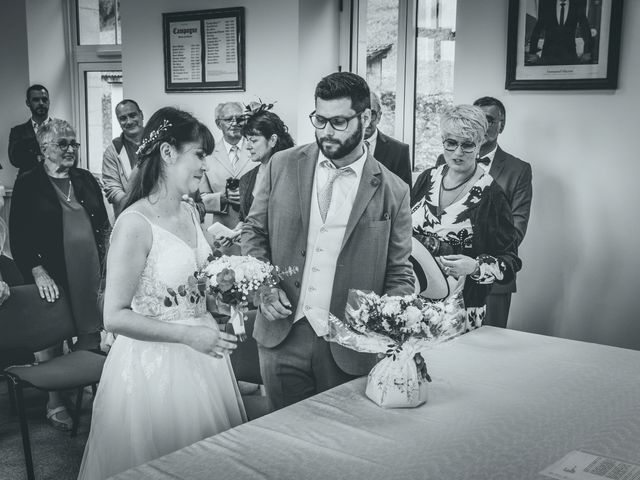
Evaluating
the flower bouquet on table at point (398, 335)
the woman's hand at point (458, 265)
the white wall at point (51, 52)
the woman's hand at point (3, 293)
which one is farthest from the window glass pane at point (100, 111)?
the flower bouquet on table at point (398, 335)

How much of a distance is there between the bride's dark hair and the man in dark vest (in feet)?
10.9

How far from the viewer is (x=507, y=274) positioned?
325cm

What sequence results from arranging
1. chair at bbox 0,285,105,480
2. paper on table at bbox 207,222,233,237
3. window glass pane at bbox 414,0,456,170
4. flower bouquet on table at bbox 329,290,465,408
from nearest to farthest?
flower bouquet on table at bbox 329,290,465,408 → chair at bbox 0,285,105,480 → paper on table at bbox 207,222,233,237 → window glass pane at bbox 414,0,456,170

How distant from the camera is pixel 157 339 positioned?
2.27 metres

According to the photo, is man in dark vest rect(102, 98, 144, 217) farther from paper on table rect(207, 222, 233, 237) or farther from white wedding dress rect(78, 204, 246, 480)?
white wedding dress rect(78, 204, 246, 480)

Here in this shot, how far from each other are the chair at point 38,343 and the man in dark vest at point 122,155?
2.03 meters

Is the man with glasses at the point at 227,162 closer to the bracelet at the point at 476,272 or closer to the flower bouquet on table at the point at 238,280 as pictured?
the bracelet at the point at 476,272

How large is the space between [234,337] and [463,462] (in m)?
0.83

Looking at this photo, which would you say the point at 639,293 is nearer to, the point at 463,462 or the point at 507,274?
the point at 507,274

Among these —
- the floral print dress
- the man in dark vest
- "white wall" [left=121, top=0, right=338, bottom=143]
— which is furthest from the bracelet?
the man in dark vest

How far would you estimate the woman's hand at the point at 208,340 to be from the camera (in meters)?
2.25

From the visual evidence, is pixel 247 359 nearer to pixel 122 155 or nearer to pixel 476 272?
pixel 476 272

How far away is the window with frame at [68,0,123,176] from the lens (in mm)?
7816

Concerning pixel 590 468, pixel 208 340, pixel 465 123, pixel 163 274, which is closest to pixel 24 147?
pixel 465 123
